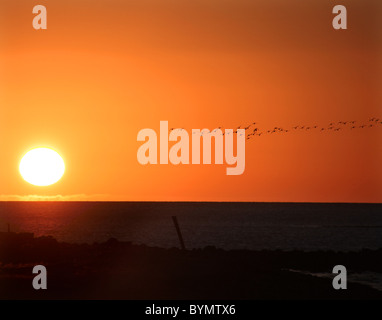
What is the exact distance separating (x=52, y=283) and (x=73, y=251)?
51.4ft

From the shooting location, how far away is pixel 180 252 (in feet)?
108

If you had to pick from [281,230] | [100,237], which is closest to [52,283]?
[100,237]

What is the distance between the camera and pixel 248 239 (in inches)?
2945

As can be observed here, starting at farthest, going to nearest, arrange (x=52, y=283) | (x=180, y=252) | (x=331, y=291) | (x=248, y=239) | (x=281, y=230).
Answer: (x=281, y=230)
(x=248, y=239)
(x=180, y=252)
(x=331, y=291)
(x=52, y=283)
